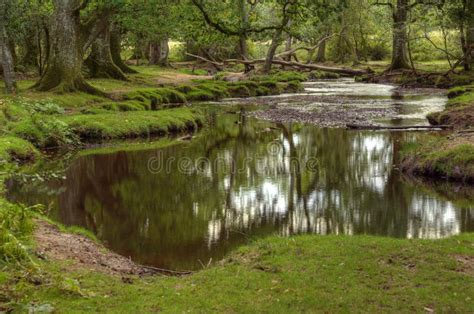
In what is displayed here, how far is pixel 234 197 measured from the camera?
14883 millimetres

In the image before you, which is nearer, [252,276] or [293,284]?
[293,284]

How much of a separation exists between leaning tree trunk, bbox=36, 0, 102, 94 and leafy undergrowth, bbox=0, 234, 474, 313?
20.8 meters

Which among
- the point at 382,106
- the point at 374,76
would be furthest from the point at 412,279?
the point at 374,76

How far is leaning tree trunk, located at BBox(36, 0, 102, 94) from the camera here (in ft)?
91.6

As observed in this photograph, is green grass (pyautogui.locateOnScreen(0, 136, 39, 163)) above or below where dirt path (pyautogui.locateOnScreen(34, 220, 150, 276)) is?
above

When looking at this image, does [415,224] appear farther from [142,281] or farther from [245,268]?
[142,281]

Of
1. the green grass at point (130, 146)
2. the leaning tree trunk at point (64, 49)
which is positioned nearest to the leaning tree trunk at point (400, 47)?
the leaning tree trunk at point (64, 49)

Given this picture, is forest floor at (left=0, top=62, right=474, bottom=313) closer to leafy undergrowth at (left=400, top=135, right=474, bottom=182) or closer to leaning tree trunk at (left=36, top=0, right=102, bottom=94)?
leafy undergrowth at (left=400, top=135, right=474, bottom=182)

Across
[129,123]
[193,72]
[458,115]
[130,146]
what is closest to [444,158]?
[458,115]

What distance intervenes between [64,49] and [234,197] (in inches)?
657

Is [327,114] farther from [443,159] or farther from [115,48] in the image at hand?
[115,48]

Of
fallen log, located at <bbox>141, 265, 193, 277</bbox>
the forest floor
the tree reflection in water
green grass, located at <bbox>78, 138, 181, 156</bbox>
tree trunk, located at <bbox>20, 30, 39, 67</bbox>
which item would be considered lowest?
fallen log, located at <bbox>141, 265, 193, 277</bbox>

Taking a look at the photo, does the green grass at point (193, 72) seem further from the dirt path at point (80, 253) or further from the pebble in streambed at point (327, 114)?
the dirt path at point (80, 253)

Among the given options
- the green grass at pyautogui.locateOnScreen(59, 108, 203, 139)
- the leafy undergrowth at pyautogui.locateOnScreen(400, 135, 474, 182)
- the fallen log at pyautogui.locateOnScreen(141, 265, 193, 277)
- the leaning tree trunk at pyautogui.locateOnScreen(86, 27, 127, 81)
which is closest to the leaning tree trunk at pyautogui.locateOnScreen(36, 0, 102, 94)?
the green grass at pyautogui.locateOnScreen(59, 108, 203, 139)
